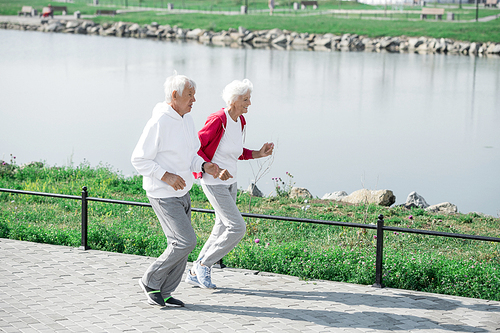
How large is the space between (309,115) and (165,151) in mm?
17054

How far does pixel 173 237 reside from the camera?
5395mm

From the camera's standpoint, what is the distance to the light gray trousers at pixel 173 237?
534 centimetres

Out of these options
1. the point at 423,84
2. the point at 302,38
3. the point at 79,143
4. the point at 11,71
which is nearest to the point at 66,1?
the point at 302,38

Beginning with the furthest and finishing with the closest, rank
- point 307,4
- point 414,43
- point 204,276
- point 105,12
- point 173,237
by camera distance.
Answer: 1. point 307,4
2. point 105,12
3. point 414,43
4. point 204,276
5. point 173,237

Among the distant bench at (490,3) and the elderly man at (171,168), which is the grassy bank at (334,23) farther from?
the elderly man at (171,168)

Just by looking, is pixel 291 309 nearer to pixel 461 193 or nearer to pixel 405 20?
pixel 461 193

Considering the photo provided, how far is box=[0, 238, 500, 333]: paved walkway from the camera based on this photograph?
17.1 feet

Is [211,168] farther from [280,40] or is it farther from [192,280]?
[280,40]

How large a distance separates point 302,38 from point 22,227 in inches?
2055

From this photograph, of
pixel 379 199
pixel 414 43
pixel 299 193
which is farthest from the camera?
pixel 414 43

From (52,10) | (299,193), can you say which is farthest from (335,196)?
(52,10)

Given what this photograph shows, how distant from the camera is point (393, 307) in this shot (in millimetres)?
5758

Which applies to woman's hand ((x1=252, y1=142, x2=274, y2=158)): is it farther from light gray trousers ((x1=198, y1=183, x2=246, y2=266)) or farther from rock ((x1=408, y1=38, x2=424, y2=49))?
rock ((x1=408, y1=38, x2=424, y2=49))

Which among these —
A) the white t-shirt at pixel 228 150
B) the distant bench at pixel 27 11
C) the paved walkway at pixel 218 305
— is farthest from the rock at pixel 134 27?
the white t-shirt at pixel 228 150
